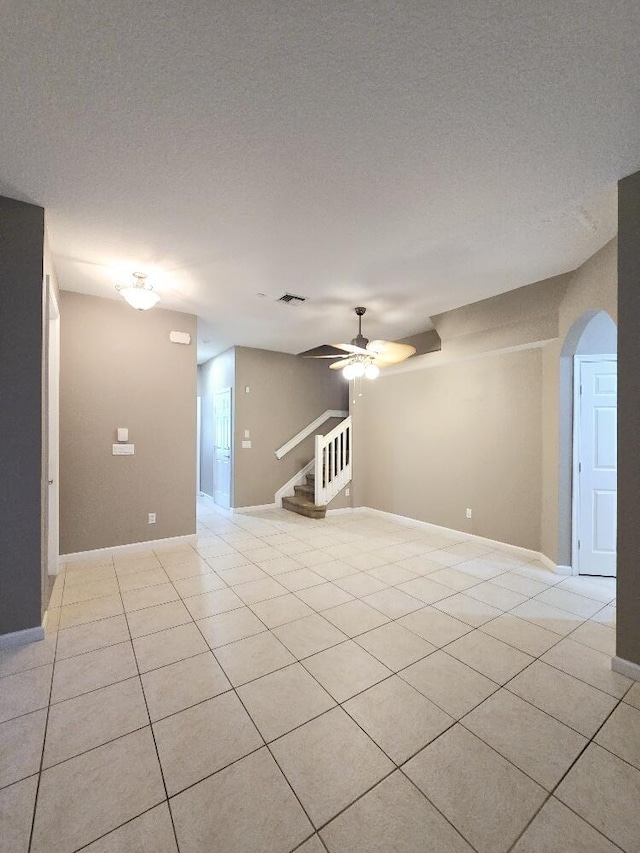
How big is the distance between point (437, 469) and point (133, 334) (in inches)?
167

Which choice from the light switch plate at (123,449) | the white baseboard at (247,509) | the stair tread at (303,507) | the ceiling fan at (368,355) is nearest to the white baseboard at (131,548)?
the light switch plate at (123,449)

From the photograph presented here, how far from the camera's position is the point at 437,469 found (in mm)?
4898

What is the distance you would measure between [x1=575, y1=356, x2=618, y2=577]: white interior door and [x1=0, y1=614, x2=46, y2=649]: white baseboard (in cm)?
454

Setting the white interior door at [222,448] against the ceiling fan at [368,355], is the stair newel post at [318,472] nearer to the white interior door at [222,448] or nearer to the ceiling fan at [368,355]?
the white interior door at [222,448]

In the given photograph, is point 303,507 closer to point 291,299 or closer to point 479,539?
point 479,539

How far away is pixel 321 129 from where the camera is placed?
66.5 inches

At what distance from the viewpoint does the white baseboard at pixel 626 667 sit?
196cm

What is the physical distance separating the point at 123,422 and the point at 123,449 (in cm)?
31

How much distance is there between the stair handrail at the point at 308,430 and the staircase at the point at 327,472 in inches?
29.5

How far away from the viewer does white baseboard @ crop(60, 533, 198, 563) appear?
3.70m

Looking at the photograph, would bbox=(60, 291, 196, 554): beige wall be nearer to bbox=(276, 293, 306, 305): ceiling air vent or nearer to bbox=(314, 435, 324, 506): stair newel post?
bbox=(276, 293, 306, 305): ceiling air vent

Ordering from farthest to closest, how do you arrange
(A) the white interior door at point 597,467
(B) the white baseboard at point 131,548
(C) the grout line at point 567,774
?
(B) the white baseboard at point 131,548, (A) the white interior door at point 597,467, (C) the grout line at point 567,774

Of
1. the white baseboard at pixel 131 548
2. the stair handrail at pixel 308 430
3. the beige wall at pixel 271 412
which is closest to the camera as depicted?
the white baseboard at pixel 131 548

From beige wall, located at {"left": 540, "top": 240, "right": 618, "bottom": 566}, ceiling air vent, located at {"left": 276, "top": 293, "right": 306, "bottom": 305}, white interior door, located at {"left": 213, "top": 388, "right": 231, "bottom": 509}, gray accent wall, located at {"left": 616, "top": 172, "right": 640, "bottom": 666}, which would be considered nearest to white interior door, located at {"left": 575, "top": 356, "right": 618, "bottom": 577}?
beige wall, located at {"left": 540, "top": 240, "right": 618, "bottom": 566}
